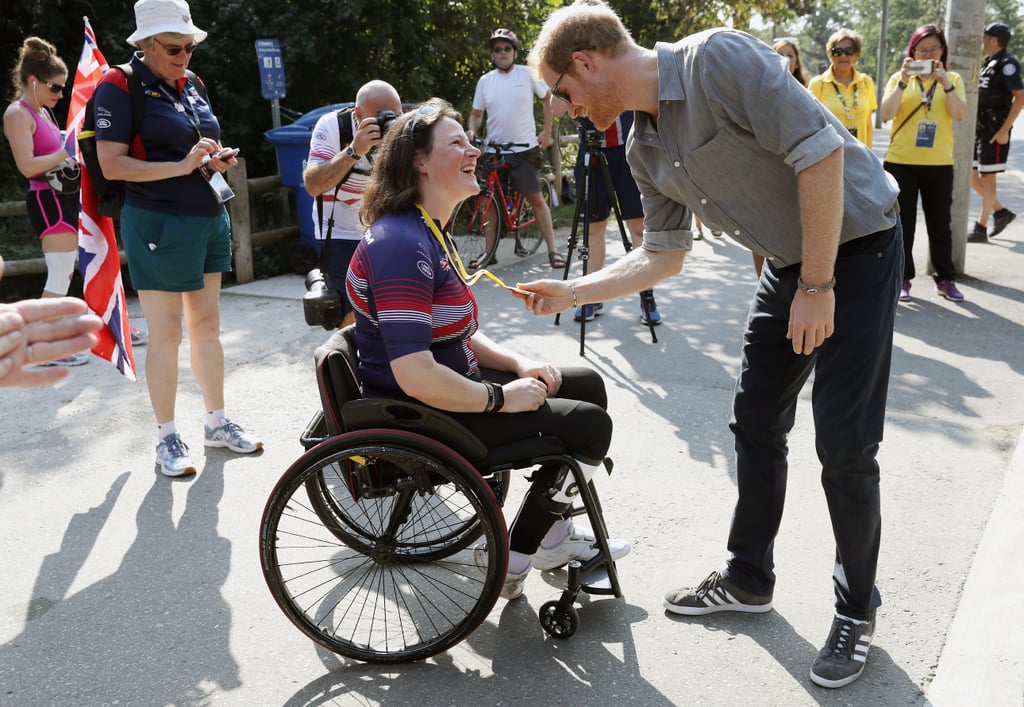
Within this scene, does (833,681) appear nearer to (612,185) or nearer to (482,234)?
(612,185)

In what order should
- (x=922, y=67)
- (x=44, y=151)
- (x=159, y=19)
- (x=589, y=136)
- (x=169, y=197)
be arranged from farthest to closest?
(x=922, y=67) < (x=589, y=136) < (x=44, y=151) < (x=169, y=197) < (x=159, y=19)

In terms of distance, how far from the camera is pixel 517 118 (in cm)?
872

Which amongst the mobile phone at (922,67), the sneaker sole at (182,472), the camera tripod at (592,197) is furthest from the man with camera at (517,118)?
the sneaker sole at (182,472)

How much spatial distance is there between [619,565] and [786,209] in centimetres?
148

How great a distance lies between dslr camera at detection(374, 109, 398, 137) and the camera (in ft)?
14.7

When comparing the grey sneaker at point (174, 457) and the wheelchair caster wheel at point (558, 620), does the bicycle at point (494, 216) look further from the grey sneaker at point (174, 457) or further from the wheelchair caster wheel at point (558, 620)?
the wheelchair caster wheel at point (558, 620)

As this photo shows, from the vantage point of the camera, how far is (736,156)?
8.57ft

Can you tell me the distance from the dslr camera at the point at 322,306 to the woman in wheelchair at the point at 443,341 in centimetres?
132

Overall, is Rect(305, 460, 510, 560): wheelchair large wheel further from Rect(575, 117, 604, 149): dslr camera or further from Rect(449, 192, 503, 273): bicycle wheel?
Rect(449, 192, 503, 273): bicycle wheel

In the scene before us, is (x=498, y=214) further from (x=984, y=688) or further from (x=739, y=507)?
(x=984, y=688)

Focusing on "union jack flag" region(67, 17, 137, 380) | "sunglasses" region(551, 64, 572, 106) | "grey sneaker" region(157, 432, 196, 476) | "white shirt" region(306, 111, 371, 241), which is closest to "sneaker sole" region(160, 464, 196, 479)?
"grey sneaker" region(157, 432, 196, 476)

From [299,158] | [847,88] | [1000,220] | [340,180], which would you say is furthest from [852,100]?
[299,158]

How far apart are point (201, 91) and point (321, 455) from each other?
2.51m

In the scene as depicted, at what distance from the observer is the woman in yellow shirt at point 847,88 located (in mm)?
7023
